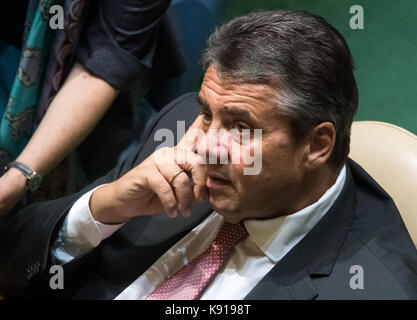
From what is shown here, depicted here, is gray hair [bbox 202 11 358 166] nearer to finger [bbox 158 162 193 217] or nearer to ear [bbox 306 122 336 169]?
ear [bbox 306 122 336 169]

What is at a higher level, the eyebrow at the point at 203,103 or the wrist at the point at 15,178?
the eyebrow at the point at 203,103

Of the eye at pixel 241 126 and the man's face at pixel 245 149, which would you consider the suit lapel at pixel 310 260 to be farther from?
the eye at pixel 241 126

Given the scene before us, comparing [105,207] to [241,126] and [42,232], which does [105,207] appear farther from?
[241,126]

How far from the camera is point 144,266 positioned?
4.19ft

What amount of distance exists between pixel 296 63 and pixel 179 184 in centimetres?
31

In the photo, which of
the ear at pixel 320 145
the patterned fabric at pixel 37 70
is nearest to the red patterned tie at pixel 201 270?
the ear at pixel 320 145

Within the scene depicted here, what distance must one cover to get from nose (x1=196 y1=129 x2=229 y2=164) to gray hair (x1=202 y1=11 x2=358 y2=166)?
0.10m

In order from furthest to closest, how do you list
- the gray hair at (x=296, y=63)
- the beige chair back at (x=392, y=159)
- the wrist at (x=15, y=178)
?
the wrist at (x=15, y=178)
the beige chair back at (x=392, y=159)
the gray hair at (x=296, y=63)

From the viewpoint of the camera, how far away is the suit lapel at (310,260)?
109 centimetres

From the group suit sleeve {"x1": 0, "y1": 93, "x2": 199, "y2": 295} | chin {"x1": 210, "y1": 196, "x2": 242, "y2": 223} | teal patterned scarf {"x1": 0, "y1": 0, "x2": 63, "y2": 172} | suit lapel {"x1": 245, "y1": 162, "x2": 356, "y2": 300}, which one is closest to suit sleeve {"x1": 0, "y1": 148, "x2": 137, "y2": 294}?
suit sleeve {"x1": 0, "y1": 93, "x2": 199, "y2": 295}
